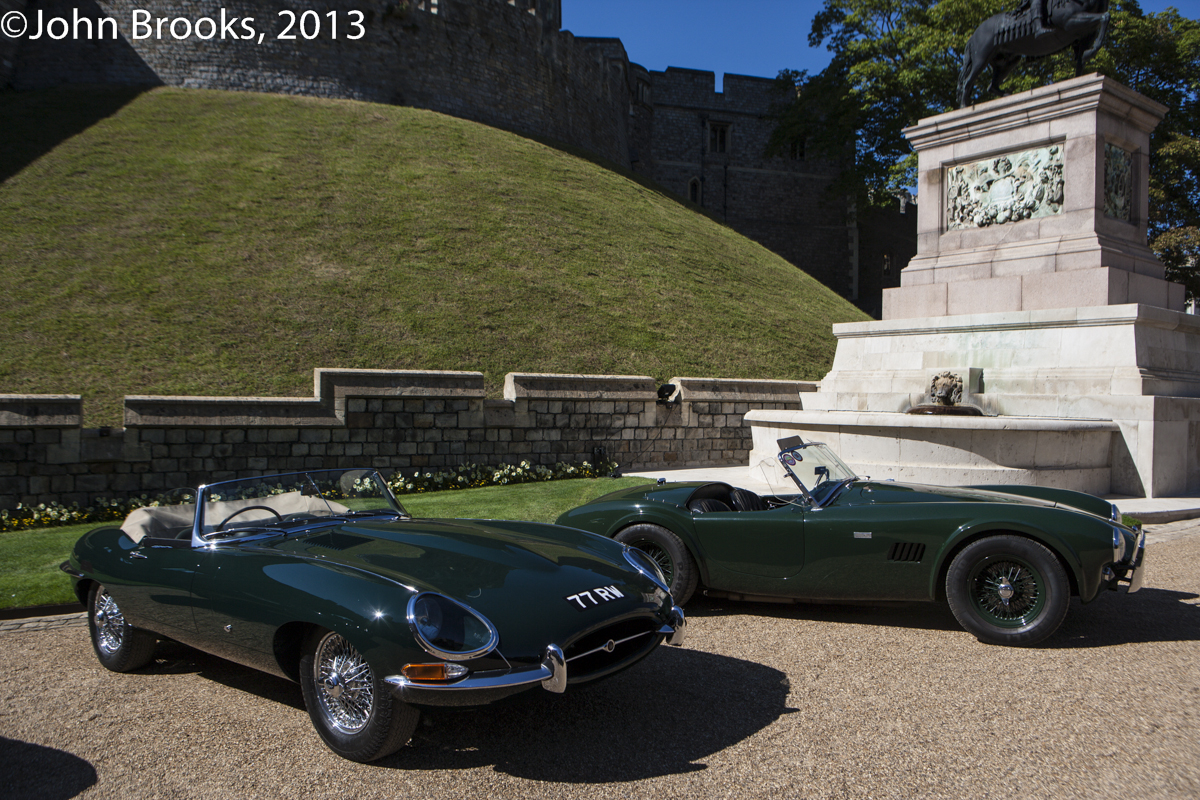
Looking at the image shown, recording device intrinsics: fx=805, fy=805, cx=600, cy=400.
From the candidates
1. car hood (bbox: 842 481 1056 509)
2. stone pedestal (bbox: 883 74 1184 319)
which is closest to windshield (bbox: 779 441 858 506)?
car hood (bbox: 842 481 1056 509)

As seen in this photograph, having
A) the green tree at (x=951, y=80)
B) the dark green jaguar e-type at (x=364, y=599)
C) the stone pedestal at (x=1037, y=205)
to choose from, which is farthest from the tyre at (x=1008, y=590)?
the green tree at (x=951, y=80)

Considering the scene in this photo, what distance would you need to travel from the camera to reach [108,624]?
4461mm

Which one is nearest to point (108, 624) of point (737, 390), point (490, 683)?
point (490, 683)

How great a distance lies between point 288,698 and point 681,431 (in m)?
10.7

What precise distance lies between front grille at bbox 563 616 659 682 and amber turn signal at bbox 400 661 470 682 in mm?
425

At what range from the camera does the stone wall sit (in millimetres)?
9680

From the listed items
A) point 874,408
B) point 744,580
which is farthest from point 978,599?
point 874,408

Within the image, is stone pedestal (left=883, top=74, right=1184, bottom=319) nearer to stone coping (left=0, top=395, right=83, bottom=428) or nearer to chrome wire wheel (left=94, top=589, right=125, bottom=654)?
chrome wire wheel (left=94, top=589, right=125, bottom=654)

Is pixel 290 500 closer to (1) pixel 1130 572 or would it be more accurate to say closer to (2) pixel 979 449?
(1) pixel 1130 572

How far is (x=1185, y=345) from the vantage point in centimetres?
1083

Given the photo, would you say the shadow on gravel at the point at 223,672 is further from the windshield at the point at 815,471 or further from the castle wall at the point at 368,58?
the castle wall at the point at 368,58

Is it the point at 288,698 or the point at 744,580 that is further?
the point at 744,580

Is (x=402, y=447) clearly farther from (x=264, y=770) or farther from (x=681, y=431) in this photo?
(x=264, y=770)

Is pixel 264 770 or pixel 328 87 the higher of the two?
pixel 328 87
